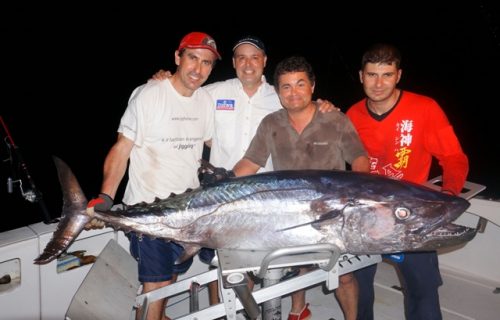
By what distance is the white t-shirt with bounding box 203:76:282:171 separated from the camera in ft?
10.6

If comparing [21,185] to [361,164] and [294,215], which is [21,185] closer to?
[294,215]

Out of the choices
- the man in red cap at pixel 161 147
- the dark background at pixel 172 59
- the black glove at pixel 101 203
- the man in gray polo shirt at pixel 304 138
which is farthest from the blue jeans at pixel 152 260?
the dark background at pixel 172 59

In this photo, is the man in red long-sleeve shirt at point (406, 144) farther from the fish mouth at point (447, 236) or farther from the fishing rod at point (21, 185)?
the fishing rod at point (21, 185)

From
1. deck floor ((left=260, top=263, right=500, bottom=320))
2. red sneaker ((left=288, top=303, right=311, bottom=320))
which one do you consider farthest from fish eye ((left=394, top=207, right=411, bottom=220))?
deck floor ((left=260, top=263, right=500, bottom=320))

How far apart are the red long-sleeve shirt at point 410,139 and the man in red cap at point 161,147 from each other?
135 centimetres

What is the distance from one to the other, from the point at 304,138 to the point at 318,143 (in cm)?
11

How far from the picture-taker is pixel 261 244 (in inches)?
79.7

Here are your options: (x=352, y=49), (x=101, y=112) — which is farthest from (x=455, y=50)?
(x=101, y=112)

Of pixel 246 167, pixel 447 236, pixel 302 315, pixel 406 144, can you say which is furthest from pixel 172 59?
pixel 447 236

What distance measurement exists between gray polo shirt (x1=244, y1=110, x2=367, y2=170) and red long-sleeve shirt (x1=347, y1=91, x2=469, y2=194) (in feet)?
0.75

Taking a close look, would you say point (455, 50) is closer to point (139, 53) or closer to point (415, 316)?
point (139, 53)

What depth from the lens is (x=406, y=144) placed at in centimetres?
275

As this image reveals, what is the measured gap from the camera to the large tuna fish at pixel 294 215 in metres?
1.92

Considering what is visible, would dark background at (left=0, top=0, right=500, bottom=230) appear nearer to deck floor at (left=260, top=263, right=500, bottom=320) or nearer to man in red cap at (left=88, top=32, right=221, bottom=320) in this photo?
man in red cap at (left=88, top=32, right=221, bottom=320)
